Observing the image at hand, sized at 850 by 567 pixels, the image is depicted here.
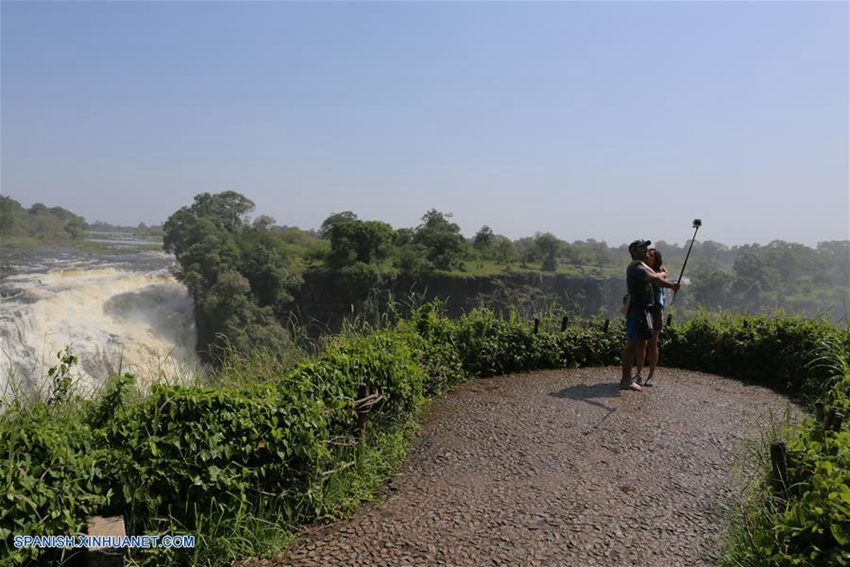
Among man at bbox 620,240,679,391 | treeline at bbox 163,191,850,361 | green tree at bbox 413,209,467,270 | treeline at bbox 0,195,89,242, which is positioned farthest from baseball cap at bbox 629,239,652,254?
treeline at bbox 0,195,89,242

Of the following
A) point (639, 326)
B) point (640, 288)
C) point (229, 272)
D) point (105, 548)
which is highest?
point (640, 288)

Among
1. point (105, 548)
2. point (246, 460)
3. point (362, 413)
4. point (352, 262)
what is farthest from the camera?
point (352, 262)

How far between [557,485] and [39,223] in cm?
7654

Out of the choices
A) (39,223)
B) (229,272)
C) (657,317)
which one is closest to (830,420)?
(657,317)

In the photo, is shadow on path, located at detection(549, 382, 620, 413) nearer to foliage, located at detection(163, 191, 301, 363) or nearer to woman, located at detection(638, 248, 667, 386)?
woman, located at detection(638, 248, 667, 386)

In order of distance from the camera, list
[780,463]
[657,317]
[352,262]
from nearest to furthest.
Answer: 1. [780,463]
2. [657,317]
3. [352,262]

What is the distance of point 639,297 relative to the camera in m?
6.48

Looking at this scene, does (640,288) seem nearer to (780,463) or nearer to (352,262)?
(780,463)

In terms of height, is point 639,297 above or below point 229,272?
above

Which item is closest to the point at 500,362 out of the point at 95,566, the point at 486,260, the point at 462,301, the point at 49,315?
the point at 95,566

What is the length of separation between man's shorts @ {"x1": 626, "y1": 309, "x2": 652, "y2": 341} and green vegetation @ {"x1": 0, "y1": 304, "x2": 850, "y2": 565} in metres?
2.12

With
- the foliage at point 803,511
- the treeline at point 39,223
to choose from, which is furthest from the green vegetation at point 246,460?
the treeline at point 39,223

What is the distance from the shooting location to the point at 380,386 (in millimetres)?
4676

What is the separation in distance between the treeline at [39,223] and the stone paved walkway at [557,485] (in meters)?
62.8
